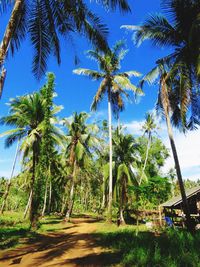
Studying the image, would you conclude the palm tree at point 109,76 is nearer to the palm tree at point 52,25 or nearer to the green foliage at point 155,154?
the palm tree at point 52,25

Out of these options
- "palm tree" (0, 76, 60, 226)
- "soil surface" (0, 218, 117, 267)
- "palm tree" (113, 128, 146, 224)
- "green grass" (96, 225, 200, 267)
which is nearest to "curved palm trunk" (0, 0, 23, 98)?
"soil surface" (0, 218, 117, 267)

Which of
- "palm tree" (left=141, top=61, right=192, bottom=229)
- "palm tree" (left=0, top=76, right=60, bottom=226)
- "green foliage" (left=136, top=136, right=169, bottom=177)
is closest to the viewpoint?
"palm tree" (left=141, top=61, right=192, bottom=229)

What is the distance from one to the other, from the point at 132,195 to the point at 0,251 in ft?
48.0

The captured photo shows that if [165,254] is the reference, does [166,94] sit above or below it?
above

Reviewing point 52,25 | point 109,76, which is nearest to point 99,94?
point 109,76

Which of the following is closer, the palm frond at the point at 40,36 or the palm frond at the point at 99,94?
the palm frond at the point at 40,36

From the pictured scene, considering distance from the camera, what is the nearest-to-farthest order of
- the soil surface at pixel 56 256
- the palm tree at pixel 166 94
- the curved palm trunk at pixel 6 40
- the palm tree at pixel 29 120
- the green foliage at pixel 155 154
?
the curved palm trunk at pixel 6 40, the soil surface at pixel 56 256, the palm tree at pixel 166 94, the palm tree at pixel 29 120, the green foliage at pixel 155 154

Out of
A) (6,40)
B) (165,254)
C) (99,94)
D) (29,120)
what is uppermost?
(99,94)

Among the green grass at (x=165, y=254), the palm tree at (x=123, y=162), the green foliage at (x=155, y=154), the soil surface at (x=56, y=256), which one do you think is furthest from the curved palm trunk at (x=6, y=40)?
the green foliage at (x=155, y=154)

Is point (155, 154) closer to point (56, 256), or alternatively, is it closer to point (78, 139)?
point (78, 139)

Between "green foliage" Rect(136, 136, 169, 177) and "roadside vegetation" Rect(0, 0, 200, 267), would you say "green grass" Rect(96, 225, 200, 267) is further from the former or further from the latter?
"green foliage" Rect(136, 136, 169, 177)

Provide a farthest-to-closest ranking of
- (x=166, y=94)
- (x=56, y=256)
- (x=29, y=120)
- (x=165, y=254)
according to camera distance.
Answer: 1. (x=29, y=120)
2. (x=166, y=94)
3. (x=56, y=256)
4. (x=165, y=254)

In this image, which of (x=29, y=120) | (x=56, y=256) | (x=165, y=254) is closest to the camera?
(x=165, y=254)

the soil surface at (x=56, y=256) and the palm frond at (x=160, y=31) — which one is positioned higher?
the palm frond at (x=160, y=31)
